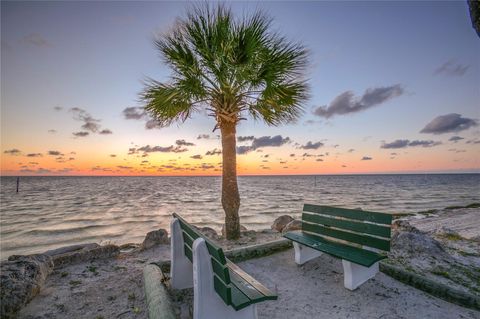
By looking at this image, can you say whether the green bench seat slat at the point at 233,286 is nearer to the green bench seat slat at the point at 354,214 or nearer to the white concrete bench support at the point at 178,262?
the white concrete bench support at the point at 178,262

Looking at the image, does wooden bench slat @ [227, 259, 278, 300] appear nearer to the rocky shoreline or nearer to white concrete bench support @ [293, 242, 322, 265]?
the rocky shoreline

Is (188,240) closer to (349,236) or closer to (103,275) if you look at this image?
(103,275)

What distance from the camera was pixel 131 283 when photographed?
3.98m

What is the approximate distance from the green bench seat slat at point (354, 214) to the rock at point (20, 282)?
14.7 ft

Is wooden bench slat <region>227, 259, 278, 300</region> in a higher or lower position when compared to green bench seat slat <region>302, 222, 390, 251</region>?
lower

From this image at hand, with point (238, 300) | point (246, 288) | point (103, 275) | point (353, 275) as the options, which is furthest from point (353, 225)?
point (103, 275)

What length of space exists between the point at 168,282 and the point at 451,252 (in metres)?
6.27

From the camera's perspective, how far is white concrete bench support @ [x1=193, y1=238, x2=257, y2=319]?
2.32 m

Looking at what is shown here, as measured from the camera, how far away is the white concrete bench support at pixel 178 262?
11.8ft

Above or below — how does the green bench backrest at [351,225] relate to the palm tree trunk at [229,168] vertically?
below

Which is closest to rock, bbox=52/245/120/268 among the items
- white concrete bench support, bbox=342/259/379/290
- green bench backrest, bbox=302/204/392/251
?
green bench backrest, bbox=302/204/392/251

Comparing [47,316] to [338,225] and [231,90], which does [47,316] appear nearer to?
[338,225]

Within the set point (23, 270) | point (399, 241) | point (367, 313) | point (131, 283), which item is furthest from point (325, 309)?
point (23, 270)

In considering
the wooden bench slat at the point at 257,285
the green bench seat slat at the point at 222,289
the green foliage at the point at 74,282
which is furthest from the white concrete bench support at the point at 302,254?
the green foliage at the point at 74,282
